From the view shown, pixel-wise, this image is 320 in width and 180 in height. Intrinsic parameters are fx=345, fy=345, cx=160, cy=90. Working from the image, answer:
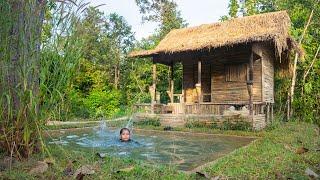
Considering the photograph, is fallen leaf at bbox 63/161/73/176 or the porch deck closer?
fallen leaf at bbox 63/161/73/176

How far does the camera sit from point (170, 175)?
13.8 feet

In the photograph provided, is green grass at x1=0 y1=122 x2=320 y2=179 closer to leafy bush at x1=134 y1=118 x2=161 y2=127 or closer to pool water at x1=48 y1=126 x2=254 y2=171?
pool water at x1=48 y1=126 x2=254 y2=171

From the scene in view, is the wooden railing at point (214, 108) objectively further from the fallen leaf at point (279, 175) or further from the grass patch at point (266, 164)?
the fallen leaf at point (279, 175)

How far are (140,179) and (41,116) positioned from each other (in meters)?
1.30

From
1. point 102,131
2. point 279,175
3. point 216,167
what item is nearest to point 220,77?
point 102,131

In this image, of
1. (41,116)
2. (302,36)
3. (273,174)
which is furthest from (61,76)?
(302,36)

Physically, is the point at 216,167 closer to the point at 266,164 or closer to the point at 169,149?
the point at 266,164

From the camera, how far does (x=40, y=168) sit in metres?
3.90

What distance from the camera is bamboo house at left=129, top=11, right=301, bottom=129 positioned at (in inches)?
505

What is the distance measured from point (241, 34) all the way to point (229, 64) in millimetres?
2992

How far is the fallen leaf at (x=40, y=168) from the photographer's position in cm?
384

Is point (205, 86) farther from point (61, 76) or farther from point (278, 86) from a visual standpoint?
point (61, 76)

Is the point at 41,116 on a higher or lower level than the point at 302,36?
lower

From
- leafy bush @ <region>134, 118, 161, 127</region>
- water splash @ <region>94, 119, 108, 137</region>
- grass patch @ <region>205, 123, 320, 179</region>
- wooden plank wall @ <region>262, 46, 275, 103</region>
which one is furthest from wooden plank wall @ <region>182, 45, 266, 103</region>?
grass patch @ <region>205, 123, 320, 179</region>
